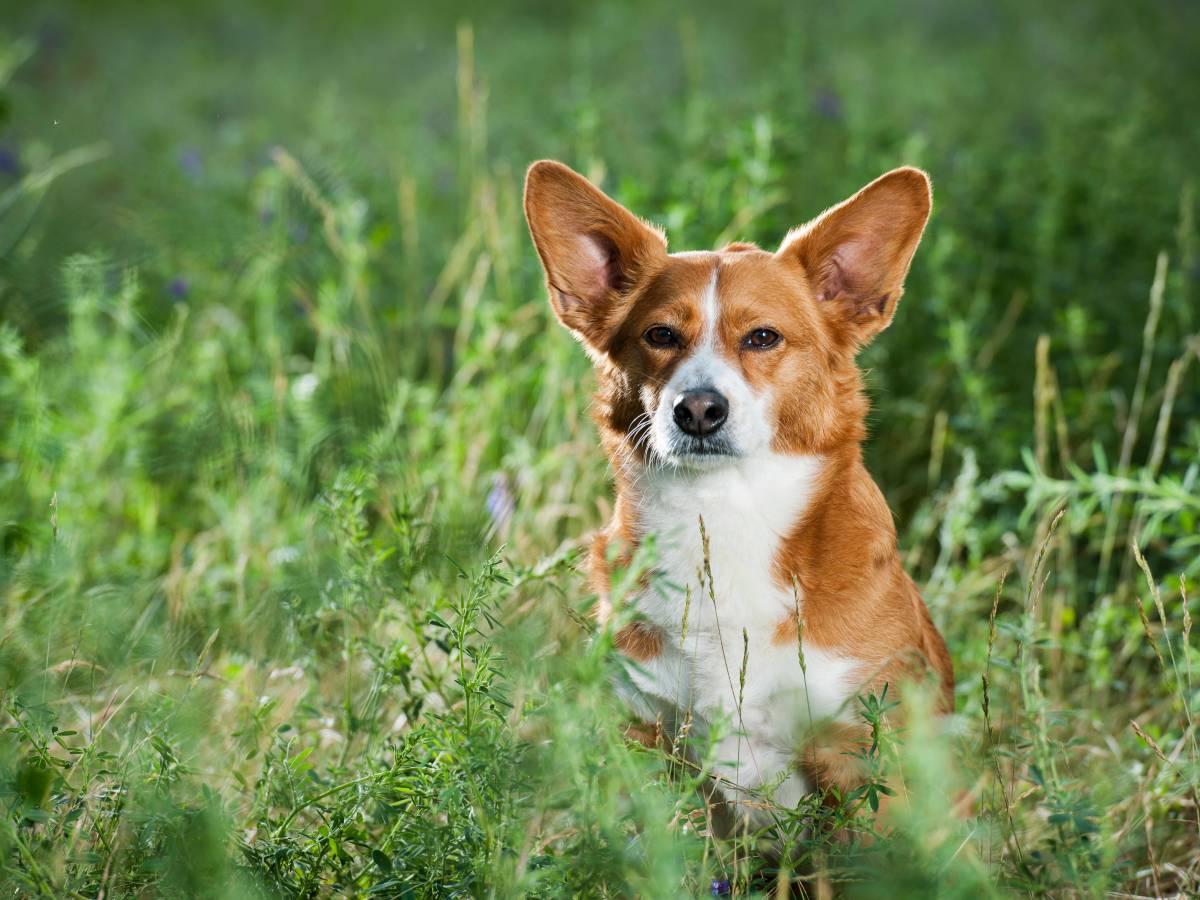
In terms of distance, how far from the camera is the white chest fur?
2.32 metres

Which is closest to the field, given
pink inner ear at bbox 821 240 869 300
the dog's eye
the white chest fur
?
the white chest fur

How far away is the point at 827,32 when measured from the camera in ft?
28.5

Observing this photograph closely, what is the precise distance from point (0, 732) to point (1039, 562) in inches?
69.7

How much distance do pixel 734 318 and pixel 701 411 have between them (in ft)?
0.92

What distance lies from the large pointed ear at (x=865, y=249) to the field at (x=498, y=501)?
58cm

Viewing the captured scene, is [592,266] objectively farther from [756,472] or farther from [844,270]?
[756,472]

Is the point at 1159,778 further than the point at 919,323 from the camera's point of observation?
No

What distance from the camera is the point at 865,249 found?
8.75ft

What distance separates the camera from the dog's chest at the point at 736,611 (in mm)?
2324

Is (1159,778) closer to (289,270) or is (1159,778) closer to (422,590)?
(422,590)

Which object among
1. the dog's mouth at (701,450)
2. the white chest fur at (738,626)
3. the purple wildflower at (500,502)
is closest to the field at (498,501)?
the purple wildflower at (500,502)

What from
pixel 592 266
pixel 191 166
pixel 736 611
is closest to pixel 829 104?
pixel 191 166

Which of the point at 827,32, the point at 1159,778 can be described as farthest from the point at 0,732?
the point at 827,32

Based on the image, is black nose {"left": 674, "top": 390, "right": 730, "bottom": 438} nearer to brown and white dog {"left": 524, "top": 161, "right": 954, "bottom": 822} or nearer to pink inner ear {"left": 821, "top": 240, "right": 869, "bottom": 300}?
brown and white dog {"left": 524, "top": 161, "right": 954, "bottom": 822}
